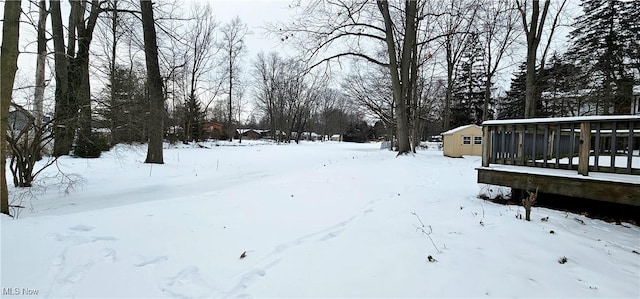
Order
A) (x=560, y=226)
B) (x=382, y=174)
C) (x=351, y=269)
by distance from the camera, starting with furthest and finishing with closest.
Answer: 1. (x=382, y=174)
2. (x=560, y=226)
3. (x=351, y=269)

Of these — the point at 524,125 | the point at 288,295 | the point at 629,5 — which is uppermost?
the point at 629,5

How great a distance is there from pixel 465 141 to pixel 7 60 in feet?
61.9

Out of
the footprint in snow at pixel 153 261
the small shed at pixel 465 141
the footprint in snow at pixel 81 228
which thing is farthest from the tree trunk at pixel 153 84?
the small shed at pixel 465 141

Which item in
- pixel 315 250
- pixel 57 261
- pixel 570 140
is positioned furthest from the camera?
pixel 570 140

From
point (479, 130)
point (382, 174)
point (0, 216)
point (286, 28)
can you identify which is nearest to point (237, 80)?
point (286, 28)

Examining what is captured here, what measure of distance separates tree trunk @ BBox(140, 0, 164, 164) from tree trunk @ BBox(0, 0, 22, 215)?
6.14m

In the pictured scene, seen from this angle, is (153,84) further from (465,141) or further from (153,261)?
(465,141)

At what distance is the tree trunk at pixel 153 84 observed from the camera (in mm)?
9508

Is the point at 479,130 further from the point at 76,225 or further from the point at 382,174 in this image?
the point at 76,225

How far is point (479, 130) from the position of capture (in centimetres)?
1780

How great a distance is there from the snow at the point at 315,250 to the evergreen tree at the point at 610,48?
16.8m

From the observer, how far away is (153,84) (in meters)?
9.75

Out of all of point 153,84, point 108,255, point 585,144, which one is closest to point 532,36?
point 585,144

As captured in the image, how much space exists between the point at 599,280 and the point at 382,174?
18.8 ft
